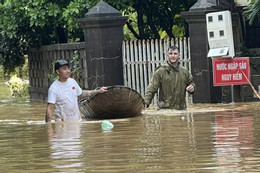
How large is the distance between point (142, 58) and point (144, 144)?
9.96 meters

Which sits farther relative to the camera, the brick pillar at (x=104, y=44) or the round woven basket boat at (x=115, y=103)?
the brick pillar at (x=104, y=44)

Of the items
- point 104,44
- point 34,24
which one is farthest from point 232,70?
point 34,24

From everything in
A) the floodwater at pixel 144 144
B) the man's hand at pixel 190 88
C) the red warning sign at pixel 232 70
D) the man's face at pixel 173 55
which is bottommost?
the floodwater at pixel 144 144

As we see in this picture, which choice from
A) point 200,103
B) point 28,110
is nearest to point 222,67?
point 200,103

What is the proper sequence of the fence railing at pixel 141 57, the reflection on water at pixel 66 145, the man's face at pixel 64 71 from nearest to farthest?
the reflection on water at pixel 66 145
the man's face at pixel 64 71
the fence railing at pixel 141 57

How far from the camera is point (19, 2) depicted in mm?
23250

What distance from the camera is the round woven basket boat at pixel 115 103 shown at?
15.0m

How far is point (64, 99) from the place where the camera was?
13773mm

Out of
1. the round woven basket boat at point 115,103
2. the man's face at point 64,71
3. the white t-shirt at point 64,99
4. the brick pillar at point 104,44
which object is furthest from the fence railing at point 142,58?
the man's face at point 64,71

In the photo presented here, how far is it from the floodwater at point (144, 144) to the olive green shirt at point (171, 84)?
217 mm

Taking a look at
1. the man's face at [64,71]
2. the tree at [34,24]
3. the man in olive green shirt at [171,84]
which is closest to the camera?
the man's face at [64,71]

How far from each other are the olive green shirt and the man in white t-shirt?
166 centimetres

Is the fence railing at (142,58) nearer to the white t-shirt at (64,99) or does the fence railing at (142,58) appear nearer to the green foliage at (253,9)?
the green foliage at (253,9)

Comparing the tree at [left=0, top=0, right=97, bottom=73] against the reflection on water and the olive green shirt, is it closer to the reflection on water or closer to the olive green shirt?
the olive green shirt
